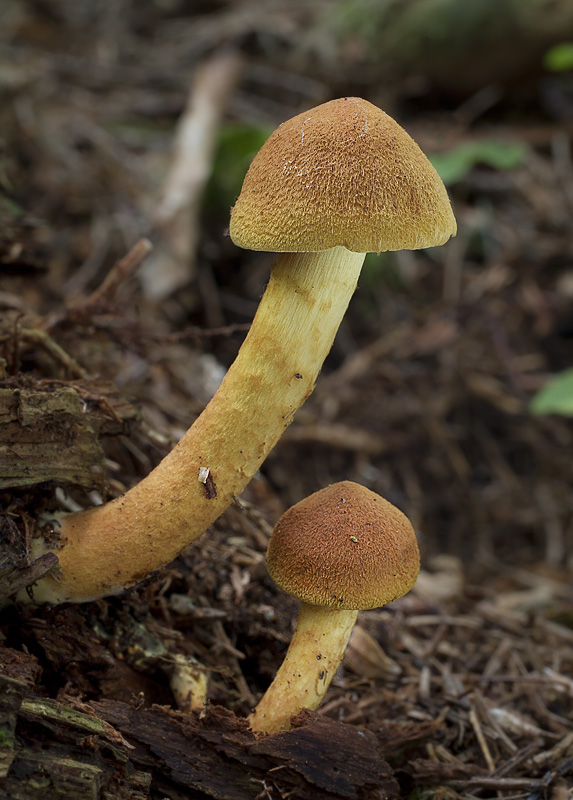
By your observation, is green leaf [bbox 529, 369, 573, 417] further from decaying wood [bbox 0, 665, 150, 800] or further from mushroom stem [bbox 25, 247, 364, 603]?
decaying wood [bbox 0, 665, 150, 800]

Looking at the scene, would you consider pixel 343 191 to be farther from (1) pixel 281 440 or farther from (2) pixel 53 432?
(1) pixel 281 440

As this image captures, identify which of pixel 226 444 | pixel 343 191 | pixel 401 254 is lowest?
pixel 226 444

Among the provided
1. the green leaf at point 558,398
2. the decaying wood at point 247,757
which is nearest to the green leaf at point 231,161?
the green leaf at point 558,398

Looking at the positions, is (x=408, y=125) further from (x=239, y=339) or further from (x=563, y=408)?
(x=563, y=408)

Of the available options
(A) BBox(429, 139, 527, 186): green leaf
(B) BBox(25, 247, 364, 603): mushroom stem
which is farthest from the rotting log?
(A) BBox(429, 139, 527, 186): green leaf

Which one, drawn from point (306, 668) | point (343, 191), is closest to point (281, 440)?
point (306, 668)

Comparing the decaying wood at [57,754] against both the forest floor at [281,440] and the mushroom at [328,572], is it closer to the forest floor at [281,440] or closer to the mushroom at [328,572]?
the forest floor at [281,440]
